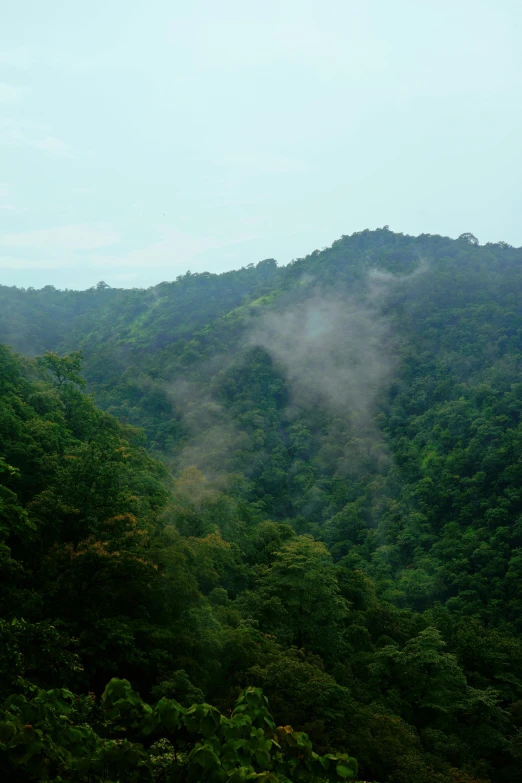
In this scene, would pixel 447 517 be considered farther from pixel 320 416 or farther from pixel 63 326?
pixel 63 326

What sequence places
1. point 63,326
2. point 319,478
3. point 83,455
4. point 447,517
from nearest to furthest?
point 83,455
point 447,517
point 319,478
point 63,326

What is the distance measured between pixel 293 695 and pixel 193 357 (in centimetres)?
7470

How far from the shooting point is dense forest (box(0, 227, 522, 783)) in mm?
6699

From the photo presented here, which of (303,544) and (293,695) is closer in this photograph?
(293,695)

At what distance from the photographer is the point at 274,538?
33.3 meters

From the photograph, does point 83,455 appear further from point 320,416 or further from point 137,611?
point 320,416

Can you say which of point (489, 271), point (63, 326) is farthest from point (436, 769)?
point (63, 326)

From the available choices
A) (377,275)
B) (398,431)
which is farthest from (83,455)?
(377,275)

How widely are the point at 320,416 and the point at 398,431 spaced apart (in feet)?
36.8

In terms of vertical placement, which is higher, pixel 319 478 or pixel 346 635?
pixel 319 478

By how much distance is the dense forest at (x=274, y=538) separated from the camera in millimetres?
6699

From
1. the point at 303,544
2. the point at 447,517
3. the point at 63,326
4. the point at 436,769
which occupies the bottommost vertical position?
the point at 436,769

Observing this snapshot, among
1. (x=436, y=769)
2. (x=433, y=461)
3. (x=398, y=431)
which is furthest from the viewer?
(x=398, y=431)

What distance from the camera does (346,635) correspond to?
83.4 feet
